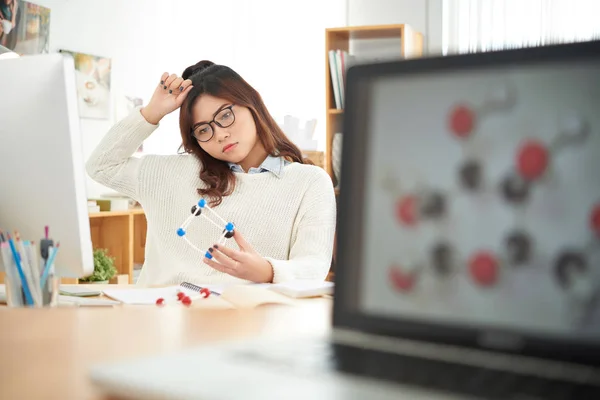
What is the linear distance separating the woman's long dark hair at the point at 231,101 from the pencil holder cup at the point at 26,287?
2.98 feet

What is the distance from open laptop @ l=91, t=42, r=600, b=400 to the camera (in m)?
0.58

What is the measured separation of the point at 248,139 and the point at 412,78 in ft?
5.05

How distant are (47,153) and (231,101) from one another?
0.93 metres

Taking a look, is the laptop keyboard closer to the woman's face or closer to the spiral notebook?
the spiral notebook

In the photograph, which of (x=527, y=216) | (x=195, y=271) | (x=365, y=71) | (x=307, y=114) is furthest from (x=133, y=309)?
(x=307, y=114)

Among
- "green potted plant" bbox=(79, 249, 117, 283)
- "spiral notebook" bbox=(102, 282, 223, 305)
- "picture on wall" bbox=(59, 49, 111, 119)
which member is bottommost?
"green potted plant" bbox=(79, 249, 117, 283)

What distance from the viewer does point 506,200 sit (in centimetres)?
65

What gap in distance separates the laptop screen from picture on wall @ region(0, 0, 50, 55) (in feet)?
10.6

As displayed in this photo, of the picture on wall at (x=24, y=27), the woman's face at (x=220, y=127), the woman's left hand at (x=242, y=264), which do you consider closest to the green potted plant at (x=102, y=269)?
the picture on wall at (x=24, y=27)

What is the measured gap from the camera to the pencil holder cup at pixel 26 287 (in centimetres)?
127

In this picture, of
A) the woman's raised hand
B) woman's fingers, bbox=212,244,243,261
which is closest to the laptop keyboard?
woman's fingers, bbox=212,244,243,261

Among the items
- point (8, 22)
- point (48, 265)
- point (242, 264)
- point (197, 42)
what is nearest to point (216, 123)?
point (242, 264)

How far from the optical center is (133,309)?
3.67 feet

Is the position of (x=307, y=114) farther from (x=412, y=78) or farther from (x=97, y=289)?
(x=412, y=78)
